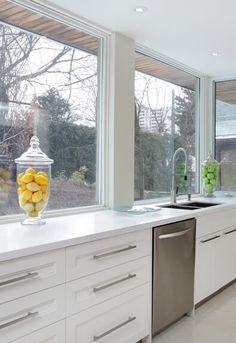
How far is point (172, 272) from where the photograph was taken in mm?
2811

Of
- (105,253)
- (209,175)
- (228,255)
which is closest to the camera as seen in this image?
(105,253)

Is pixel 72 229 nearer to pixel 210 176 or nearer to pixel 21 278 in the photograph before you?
pixel 21 278

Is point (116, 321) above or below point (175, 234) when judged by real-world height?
below

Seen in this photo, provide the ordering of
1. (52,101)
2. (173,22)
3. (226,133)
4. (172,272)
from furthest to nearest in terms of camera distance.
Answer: (226,133) → (173,22) → (52,101) → (172,272)

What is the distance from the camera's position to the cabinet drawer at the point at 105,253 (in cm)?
200

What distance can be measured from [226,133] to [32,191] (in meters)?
3.40

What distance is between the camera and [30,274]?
1769 mm

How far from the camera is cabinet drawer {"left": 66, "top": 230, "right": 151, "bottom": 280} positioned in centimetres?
200

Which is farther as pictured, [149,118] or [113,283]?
[149,118]

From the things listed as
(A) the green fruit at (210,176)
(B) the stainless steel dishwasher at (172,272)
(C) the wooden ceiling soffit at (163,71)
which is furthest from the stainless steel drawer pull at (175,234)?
(C) the wooden ceiling soffit at (163,71)

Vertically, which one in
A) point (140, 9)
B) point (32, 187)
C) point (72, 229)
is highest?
point (140, 9)

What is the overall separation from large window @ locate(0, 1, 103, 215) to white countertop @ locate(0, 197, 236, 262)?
0.31 m

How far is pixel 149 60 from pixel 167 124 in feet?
2.46

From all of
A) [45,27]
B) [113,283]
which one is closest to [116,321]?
[113,283]
